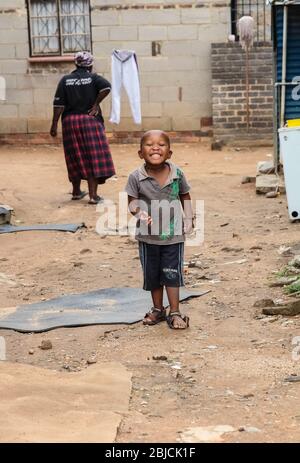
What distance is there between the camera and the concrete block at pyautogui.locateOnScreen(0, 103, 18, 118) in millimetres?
16234

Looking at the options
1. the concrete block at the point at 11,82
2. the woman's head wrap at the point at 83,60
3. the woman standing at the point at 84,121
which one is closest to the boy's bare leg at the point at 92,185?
the woman standing at the point at 84,121

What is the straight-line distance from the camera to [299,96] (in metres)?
10.9

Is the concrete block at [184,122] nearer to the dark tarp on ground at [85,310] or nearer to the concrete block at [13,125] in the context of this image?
the concrete block at [13,125]

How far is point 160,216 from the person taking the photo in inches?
212

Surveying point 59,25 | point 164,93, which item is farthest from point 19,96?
point 164,93

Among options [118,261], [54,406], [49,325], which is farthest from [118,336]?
[118,261]

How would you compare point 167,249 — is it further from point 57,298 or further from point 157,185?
point 57,298

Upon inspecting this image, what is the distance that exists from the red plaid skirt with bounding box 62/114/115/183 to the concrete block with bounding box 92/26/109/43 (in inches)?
238

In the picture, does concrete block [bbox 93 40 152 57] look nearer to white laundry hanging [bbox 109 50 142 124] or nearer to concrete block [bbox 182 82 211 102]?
concrete block [bbox 182 82 211 102]

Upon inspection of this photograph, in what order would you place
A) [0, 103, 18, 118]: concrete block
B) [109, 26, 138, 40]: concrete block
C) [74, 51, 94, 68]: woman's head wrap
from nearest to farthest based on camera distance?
[74, 51, 94, 68]: woman's head wrap
[109, 26, 138, 40]: concrete block
[0, 103, 18, 118]: concrete block

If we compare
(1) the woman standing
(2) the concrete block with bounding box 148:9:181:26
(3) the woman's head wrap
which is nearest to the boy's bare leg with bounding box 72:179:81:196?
(1) the woman standing

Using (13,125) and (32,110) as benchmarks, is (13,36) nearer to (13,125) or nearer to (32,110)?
(32,110)

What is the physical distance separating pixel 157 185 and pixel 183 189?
184mm

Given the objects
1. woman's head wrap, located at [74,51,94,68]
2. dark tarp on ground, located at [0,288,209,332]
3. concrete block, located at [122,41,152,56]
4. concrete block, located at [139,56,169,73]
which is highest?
concrete block, located at [122,41,152,56]
